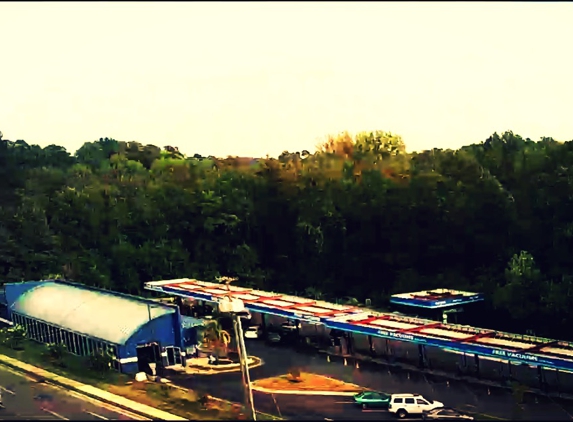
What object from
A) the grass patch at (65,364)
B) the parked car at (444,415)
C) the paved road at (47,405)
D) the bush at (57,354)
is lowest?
the parked car at (444,415)

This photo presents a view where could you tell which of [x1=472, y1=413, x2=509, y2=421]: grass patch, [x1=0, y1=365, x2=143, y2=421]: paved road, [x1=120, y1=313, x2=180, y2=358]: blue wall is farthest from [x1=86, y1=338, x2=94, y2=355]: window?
[x1=472, y1=413, x2=509, y2=421]: grass patch

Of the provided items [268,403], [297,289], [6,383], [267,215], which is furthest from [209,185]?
[268,403]

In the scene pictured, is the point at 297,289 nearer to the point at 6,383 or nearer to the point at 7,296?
the point at 7,296

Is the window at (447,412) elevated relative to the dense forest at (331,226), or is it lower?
lower

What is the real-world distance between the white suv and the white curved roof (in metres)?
19.4

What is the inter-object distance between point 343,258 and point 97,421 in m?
47.0

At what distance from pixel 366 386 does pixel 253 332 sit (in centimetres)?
1793

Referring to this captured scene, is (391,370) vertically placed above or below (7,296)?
below

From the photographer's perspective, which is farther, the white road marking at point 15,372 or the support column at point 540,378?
the white road marking at point 15,372

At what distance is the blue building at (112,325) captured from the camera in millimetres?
51656

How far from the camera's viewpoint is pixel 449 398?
42.6 metres

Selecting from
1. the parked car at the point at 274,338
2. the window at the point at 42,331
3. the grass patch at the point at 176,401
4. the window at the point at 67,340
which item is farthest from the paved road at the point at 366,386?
the window at the point at 42,331

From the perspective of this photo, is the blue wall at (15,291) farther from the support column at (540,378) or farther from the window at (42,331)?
the support column at (540,378)

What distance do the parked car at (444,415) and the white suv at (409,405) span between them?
24 centimetres
